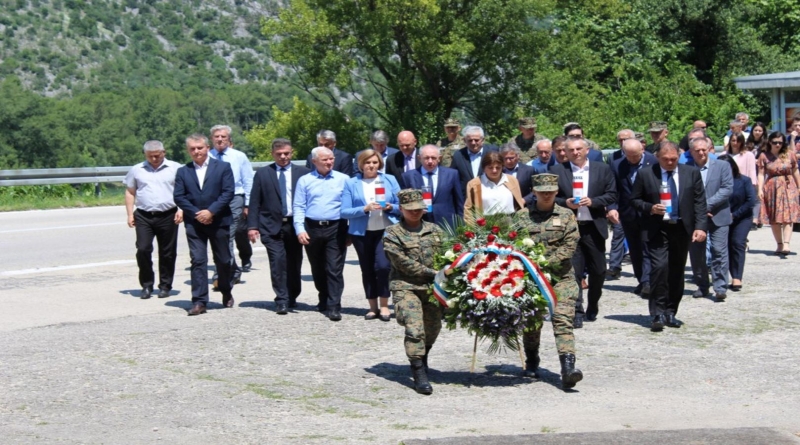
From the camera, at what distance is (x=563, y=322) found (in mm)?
9305

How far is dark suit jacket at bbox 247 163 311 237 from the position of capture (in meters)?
12.7

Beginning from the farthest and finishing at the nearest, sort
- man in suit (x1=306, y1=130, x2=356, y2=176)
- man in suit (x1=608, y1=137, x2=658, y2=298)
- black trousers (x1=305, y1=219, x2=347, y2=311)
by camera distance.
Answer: man in suit (x1=306, y1=130, x2=356, y2=176) < man in suit (x1=608, y1=137, x2=658, y2=298) < black trousers (x1=305, y1=219, x2=347, y2=311)

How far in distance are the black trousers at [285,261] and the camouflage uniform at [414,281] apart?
3.28m

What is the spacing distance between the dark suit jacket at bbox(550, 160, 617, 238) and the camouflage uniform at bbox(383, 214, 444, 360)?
115 inches

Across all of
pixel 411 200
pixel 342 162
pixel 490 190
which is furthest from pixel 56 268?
pixel 411 200

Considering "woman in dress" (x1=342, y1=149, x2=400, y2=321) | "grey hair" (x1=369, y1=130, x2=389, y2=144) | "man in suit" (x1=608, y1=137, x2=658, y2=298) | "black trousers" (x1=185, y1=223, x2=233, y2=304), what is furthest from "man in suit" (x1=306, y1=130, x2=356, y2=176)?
"man in suit" (x1=608, y1=137, x2=658, y2=298)

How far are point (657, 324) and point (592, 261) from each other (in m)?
0.94

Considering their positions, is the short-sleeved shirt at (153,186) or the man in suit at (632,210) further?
the short-sleeved shirt at (153,186)

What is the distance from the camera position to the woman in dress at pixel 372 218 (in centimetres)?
1197

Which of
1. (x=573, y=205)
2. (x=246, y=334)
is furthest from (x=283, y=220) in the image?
(x=573, y=205)

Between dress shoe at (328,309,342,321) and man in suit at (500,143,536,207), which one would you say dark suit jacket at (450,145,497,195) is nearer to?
man in suit at (500,143,536,207)

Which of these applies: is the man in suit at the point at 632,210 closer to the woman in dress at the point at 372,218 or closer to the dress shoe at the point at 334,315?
the woman in dress at the point at 372,218

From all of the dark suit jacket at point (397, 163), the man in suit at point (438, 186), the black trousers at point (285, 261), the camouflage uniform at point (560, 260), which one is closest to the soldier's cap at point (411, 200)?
the camouflage uniform at point (560, 260)

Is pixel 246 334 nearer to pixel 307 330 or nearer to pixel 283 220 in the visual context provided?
pixel 307 330
